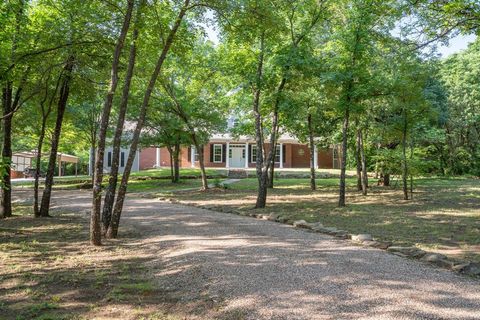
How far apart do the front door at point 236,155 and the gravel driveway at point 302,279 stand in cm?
2809

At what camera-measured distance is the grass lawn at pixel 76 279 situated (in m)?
4.52

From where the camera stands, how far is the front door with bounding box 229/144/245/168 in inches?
1437

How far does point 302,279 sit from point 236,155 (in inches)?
1244

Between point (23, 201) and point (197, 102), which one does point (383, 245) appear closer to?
point (23, 201)

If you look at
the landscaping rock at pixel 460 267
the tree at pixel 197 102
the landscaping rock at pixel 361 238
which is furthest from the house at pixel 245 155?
the landscaping rock at pixel 460 267

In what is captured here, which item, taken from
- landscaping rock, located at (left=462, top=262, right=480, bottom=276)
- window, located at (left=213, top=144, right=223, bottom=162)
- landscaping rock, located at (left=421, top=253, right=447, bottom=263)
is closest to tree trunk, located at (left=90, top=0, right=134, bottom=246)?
landscaping rock, located at (left=421, top=253, right=447, bottom=263)

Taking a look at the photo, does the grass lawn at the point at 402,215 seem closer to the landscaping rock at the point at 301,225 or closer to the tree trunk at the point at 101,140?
the landscaping rock at the point at 301,225

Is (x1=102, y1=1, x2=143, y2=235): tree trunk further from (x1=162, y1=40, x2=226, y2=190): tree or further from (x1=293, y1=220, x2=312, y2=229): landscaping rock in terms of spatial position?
(x1=162, y1=40, x2=226, y2=190): tree

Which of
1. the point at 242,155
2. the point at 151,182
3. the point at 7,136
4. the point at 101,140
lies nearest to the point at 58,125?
the point at 7,136

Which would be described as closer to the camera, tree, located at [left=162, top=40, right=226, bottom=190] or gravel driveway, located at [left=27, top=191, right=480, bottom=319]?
gravel driveway, located at [left=27, top=191, right=480, bottom=319]

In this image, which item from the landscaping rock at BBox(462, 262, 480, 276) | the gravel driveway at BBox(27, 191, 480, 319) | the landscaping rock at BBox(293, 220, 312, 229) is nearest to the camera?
the gravel driveway at BBox(27, 191, 480, 319)

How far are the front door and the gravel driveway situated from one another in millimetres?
28092

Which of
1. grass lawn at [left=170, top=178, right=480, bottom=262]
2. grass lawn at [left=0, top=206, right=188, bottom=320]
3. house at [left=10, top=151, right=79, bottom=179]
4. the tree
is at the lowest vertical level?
grass lawn at [left=0, top=206, right=188, bottom=320]

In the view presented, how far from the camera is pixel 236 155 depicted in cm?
3656
